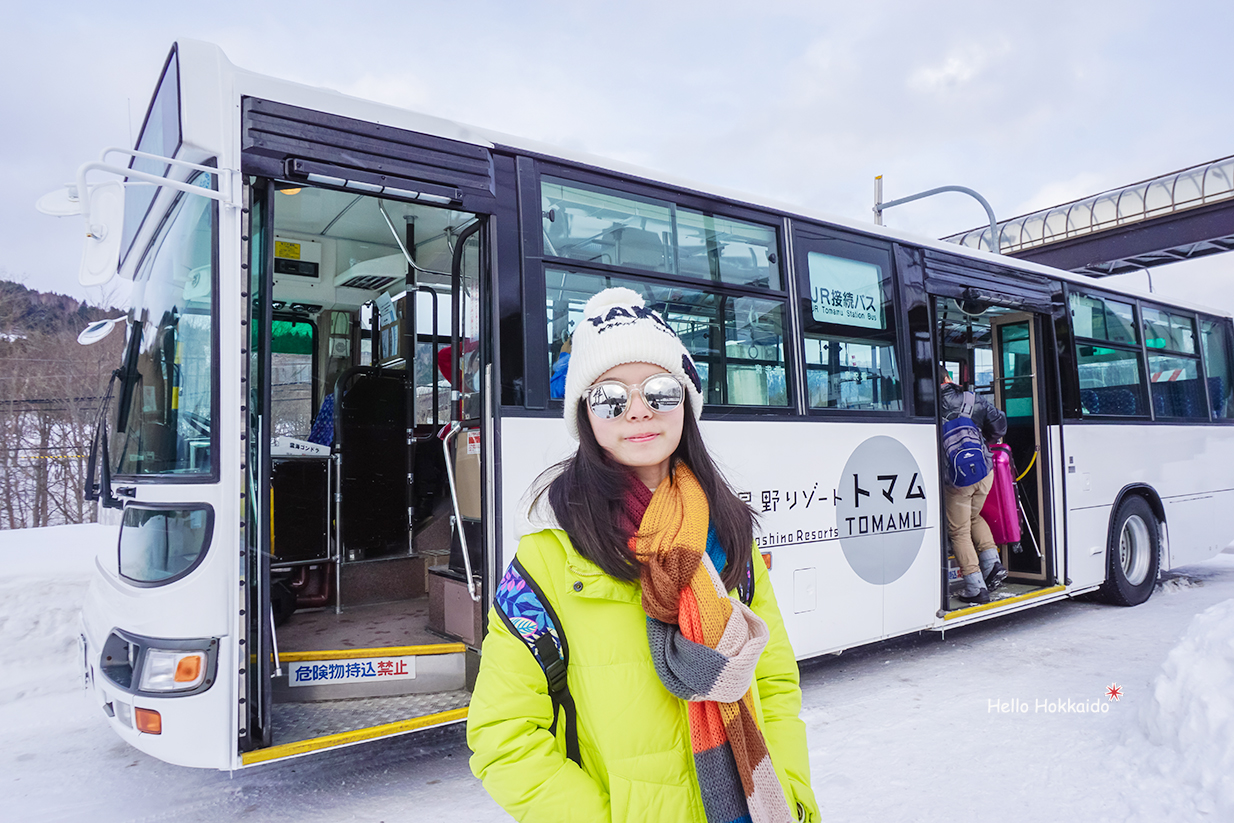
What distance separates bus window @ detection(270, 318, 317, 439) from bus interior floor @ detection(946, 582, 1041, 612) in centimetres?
493

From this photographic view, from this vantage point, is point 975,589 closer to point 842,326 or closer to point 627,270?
point 842,326

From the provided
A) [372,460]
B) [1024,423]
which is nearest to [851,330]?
[1024,423]

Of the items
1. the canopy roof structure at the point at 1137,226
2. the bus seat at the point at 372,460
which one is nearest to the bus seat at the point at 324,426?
the bus seat at the point at 372,460

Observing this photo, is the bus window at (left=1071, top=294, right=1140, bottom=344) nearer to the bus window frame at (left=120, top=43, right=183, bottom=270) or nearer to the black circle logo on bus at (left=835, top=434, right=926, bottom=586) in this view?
the black circle logo on bus at (left=835, top=434, right=926, bottom=586)

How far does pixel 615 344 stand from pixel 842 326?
365cm

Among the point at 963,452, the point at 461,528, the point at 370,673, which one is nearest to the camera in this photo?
the point at 370,673

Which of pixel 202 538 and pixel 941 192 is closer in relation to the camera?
pixel 202 538

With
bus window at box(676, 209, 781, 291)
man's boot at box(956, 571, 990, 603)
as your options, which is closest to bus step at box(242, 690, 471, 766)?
bus window at box(676, 209, 781, 291)

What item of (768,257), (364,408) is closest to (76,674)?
(364,408)

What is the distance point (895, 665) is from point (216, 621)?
4.55 metres

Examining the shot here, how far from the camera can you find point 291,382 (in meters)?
5.88

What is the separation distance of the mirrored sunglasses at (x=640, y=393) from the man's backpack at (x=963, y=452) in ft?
15.6

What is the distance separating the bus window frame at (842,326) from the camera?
4613 mm

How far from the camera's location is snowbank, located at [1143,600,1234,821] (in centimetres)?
Answer: 301
